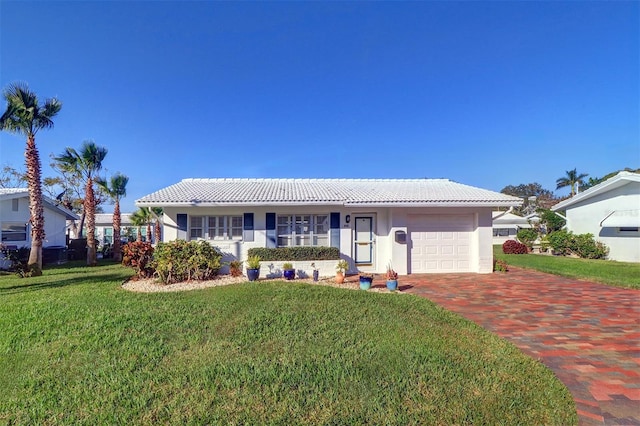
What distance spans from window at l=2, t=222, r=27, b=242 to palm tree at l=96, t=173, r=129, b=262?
15.1 feet

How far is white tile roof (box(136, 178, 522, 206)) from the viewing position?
38.8ft

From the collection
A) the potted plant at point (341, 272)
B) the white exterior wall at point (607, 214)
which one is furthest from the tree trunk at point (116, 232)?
the white exterior wall at point (607, 214)

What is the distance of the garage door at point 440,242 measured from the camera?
12.9 meters

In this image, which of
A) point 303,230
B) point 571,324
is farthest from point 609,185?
point 303,230

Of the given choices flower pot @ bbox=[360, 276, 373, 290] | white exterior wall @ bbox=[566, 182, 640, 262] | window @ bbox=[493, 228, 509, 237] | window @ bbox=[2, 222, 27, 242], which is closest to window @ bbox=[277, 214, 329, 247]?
flower pot @ bbox=[360, 276, 373, 290]

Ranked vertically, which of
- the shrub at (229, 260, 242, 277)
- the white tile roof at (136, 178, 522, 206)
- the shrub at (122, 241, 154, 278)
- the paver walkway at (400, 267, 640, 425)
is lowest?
the paver walkway at (400, 267, 640, 425)

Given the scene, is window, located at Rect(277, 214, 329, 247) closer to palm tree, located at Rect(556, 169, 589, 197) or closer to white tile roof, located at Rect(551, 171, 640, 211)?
white tile roof, located at Rect(551, 171, 640, 211)

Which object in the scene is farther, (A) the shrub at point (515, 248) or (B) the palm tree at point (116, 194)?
(A) the shrub at point (515, 248)

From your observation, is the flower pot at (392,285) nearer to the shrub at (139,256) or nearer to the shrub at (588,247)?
the shrub at (139,256)

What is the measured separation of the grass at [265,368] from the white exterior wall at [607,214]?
1955cm

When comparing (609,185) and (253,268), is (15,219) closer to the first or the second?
(253,268)

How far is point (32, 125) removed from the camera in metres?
13.6

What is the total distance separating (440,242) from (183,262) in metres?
10.5

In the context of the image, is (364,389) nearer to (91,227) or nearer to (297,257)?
(297,257)
